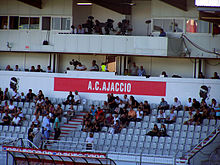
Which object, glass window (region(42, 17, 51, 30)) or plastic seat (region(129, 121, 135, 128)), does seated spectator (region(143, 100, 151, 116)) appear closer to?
plastic seat (region(129, 121, 135, 128))

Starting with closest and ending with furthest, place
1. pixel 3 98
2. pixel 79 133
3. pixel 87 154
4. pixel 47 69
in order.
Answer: pixel 87 154
pixel 79 133
pixel 3 98
pixel 47 69

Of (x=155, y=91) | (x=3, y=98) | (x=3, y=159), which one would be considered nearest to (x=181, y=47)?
(x=155, y=91)

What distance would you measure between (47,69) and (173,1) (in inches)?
368

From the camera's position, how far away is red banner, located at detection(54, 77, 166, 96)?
1132 inches

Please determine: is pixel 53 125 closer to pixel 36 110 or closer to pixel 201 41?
pixel 36 110

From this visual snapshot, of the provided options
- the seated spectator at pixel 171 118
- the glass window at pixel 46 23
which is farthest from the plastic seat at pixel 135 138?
the glass window at pixel 46 23

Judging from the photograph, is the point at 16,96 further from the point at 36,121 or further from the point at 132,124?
the point at 132,124

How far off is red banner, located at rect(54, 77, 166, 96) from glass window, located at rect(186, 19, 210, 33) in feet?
14.1

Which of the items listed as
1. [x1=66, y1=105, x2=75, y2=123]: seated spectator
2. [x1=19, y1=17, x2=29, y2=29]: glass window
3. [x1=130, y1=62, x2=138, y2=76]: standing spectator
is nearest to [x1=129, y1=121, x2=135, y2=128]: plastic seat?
[x1=66, y1=105, x2=75, y2=123]: seated spectator

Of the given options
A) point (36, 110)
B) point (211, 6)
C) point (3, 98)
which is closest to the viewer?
point (211, 6)

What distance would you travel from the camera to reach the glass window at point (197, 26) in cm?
3030

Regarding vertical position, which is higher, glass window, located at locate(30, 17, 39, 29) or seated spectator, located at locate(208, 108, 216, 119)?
glass window, located at locate(30, 17, 39, 29)

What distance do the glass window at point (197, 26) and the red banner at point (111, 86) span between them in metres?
4.30

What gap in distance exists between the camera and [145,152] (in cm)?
2358
